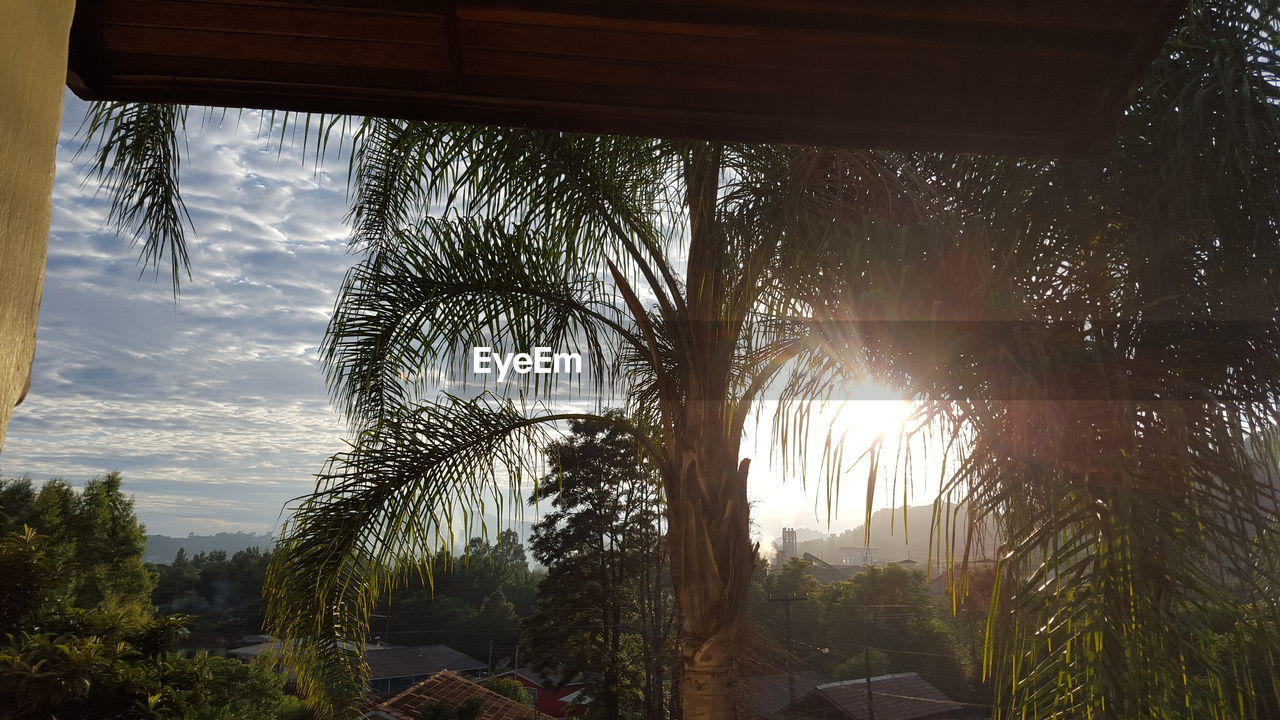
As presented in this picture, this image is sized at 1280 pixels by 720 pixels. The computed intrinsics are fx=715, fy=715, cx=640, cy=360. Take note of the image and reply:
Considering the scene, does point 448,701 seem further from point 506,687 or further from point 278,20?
point 278,20

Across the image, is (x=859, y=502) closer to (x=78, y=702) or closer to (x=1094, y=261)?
(x=1094, y=261)

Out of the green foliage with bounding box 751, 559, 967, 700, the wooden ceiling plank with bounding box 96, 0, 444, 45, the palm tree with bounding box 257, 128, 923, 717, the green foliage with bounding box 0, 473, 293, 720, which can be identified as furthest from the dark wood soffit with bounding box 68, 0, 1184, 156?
the green foliage with bounding box 751, 559, 967, 700

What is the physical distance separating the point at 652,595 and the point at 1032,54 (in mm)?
21355

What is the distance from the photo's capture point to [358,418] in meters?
4.24

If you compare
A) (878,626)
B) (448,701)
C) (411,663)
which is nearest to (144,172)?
(448,701)

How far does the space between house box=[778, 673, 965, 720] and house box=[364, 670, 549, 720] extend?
8.37m

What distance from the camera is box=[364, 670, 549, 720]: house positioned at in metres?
18.4

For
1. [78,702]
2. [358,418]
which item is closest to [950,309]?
[358,418]

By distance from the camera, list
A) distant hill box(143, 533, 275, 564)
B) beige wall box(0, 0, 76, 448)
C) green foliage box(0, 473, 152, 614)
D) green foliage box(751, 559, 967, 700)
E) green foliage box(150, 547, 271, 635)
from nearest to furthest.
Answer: beige wall box(0, 0, 76, 448)
green foliage box(0, 473, 152, 614)
green foliage box(150, 547, 271, 635)
green foliage box(751, 559, 967, 700)
distant hill box(143, 533, 275, 564)

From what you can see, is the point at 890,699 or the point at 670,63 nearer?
the point at 670,63

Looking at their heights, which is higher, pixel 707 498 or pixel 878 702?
pixel 707 498

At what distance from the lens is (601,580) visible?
834 inches

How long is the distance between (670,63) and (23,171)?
0.89 meters

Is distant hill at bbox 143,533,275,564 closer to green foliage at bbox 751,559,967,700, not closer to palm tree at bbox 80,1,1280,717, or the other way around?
green foliage at bbox 751,559,967,700
